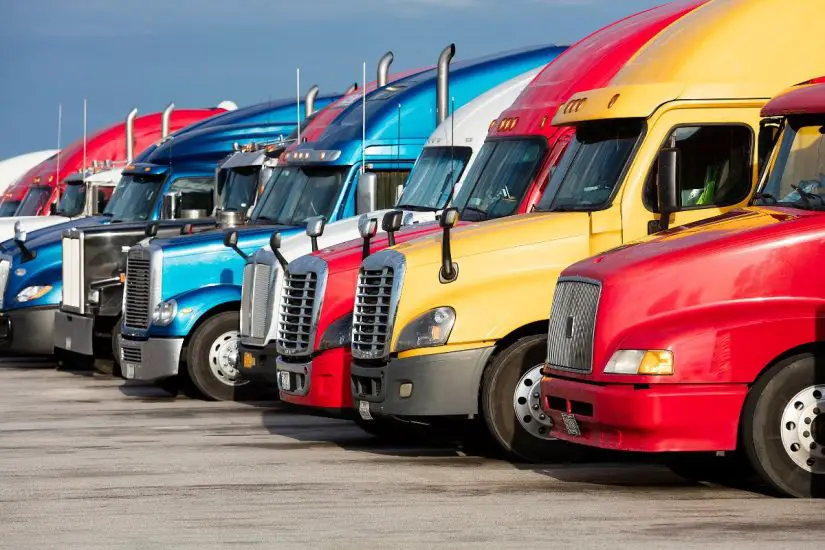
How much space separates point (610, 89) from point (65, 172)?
62.6 ft

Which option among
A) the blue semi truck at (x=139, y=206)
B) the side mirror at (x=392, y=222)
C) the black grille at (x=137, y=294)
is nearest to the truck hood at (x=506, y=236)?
the side mirror at (x=392, y=222)

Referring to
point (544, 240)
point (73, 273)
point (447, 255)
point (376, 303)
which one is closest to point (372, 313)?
point (376, 303)

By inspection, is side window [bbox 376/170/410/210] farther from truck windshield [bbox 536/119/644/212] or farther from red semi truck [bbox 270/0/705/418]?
truck windshield [bbox 536/119/644/212]

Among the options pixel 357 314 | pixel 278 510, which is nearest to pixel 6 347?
pixel 357 314

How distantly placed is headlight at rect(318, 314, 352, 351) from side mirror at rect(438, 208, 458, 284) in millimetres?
1465

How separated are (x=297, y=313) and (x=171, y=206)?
927 centimetres

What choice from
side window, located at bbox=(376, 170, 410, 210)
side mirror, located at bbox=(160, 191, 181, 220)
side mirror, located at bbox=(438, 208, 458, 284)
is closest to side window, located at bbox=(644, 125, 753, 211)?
side mirror, located at bbox=(438, 208, 458, 284)

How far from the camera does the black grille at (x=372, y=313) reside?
41.8 ft

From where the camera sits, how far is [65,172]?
3069 centimetres

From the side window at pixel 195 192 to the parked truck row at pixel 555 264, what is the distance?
348 centimetres

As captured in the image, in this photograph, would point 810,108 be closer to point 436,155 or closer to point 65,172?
point 436,155

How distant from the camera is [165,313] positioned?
1773 centimetres

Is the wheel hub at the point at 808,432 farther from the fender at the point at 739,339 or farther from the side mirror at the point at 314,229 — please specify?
the side mirror at the point at 314,229

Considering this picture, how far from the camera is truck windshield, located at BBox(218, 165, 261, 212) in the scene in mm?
20938
